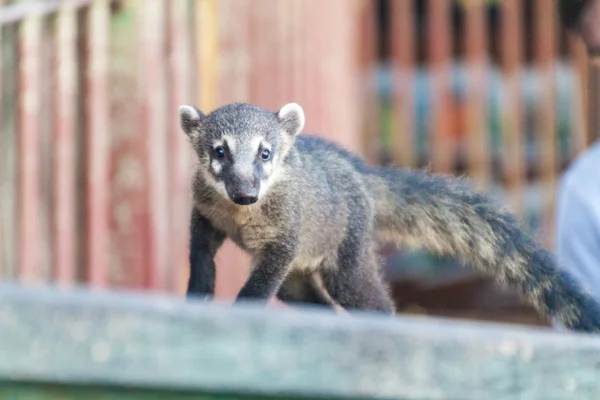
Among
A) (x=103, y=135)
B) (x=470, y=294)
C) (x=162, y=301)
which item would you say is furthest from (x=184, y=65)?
(x=470, y=294)

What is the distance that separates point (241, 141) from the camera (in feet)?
9.98

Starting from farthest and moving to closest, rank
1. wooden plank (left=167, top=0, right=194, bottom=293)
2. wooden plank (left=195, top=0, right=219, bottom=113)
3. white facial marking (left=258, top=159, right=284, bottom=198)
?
wooden plank (left=195, top=0, right=219, bottom=113), wooden plank (left=167, top=0, right=194, bottom=293), white facial marking (left=258, top=159, right=284, bottom=198)

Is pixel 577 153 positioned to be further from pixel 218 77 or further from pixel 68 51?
pixel 68 51

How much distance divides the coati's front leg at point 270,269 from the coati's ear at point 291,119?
425 mm

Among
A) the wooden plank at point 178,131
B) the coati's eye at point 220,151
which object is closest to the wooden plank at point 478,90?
the wooden plank at point 178,131

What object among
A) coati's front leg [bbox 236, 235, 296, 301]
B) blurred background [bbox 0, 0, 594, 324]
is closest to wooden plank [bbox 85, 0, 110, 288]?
blurred background [bbox 0, 0, 594, 324]

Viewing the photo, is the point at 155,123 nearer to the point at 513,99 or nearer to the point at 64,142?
the point at 64,142

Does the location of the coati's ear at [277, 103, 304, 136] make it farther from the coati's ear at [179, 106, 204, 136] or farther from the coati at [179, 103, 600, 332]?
the coati's ear at [179, 106, 204, 136]

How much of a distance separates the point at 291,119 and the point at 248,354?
6.19 feet

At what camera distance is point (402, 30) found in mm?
10477

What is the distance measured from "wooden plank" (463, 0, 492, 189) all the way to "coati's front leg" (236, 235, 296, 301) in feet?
24.3

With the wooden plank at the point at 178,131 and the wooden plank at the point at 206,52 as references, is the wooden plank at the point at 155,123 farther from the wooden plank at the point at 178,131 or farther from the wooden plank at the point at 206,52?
the wooden plank at the point at 206,52

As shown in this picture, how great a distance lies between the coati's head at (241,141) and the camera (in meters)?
2.97

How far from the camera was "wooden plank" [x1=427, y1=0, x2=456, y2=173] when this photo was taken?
33.3 ft
